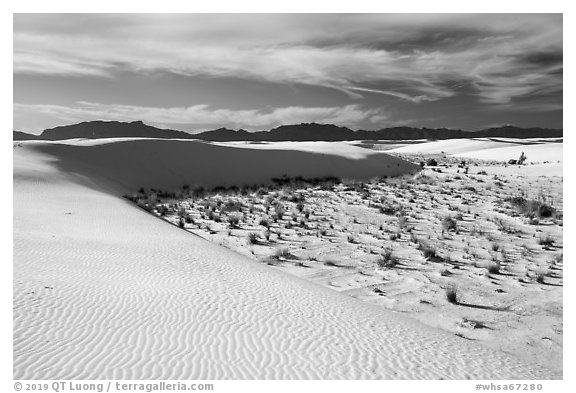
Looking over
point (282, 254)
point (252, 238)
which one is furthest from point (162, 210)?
point (282, 254)

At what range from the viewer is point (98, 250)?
30.6 feet

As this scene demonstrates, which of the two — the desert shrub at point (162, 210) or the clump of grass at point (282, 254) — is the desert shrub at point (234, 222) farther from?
the clump of grass at point (282, 254)

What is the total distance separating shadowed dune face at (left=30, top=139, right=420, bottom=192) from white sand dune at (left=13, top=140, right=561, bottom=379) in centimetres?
1414

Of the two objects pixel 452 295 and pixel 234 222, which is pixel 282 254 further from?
pixel 452 295

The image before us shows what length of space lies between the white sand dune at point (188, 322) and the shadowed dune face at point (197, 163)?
46.4 ft

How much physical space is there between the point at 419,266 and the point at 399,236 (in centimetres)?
265

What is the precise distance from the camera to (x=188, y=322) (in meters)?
5.80

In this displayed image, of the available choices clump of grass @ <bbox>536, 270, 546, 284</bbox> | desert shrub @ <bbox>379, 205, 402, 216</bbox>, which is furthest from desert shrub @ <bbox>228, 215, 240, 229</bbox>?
clump of grass @ <bbox>536, 270, 546, 284</bbox>

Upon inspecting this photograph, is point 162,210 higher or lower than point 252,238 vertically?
higher

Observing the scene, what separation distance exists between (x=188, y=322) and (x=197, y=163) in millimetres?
25614

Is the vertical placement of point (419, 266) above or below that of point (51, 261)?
below
